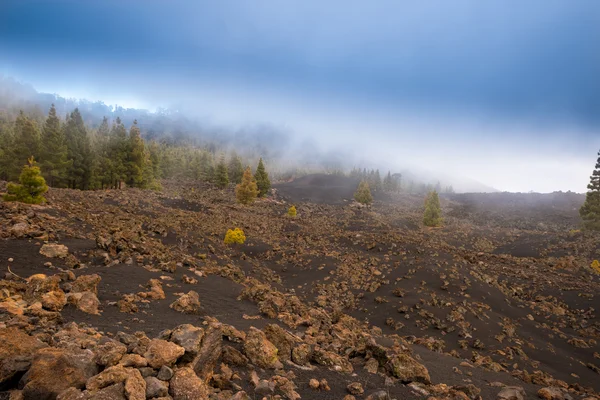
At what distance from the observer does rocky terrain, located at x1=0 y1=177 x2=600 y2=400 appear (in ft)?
14.1

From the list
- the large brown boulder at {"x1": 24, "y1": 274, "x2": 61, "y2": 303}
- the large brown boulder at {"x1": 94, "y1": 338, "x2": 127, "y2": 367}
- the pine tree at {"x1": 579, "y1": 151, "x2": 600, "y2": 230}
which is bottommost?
the large brown boulder at {"x1": 24, "y1": 274, "x2": 61, "y2": 303}

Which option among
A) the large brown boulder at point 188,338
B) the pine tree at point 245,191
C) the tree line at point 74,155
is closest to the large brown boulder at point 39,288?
the large brown boulder at point 188,338

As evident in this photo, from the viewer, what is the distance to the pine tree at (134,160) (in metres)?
47.6

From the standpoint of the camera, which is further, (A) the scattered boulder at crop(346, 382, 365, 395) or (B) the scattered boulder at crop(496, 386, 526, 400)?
(B) the scattered boulder at crop(496, 386, 526, 400)

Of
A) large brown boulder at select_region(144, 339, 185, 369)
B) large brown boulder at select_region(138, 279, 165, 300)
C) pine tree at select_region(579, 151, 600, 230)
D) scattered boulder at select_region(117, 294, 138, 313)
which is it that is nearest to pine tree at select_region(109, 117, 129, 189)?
large brown boulder at select_region(138, 279, 165, 300)

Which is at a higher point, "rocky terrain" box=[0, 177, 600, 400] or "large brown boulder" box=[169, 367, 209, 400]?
"large brown boulder" box=[169, 367, 209, 400]

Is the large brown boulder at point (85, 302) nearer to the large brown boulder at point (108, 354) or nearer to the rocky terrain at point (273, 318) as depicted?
the rocky terrain at point (273, 318)

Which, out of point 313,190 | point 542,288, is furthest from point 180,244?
point 313,190

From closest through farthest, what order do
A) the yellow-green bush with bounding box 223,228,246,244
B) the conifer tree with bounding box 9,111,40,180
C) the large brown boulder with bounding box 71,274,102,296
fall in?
the large brown boulder with bounding box 71,274,102,296, the yellow-green bush with bounding box 223,228,246,244, the conifer tree with bounding box 9,111,40,180

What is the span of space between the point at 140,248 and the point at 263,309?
707cm

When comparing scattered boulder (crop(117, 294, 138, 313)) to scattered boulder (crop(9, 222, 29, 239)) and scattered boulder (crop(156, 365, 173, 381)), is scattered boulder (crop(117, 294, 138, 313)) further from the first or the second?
scattered boulder (crop(9, 222, 29, 239))

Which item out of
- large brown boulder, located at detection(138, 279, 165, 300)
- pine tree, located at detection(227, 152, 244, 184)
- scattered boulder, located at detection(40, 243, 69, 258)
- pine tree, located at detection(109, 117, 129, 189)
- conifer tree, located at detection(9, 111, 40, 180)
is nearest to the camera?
large brown boulder, located at detection(138, 279, 165, 300)

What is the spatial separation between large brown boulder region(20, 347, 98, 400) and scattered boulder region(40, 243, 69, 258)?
786 centimetres

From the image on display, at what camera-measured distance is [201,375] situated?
15.2 ft
